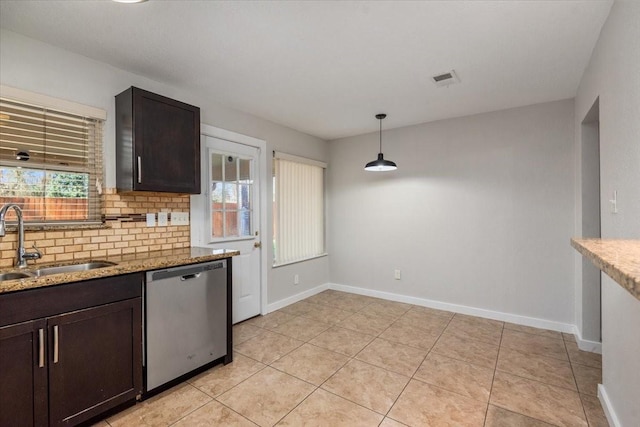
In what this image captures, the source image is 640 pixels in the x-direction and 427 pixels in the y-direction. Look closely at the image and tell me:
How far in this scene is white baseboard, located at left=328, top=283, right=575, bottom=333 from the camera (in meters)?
3.33

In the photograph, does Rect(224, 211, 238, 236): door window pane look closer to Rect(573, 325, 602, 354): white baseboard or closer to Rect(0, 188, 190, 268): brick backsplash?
Rect(0, 188, 190, 268): brick backsplash

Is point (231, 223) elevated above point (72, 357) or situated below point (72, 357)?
above

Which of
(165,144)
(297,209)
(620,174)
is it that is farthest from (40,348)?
(620,174)

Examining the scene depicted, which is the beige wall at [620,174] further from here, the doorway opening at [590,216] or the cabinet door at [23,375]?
the cabinet door at [23,375]

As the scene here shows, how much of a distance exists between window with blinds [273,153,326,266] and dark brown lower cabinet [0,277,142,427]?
7.25 feet

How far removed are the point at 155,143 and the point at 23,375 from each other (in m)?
1.64

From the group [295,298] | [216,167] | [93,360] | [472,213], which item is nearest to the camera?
[93,360]

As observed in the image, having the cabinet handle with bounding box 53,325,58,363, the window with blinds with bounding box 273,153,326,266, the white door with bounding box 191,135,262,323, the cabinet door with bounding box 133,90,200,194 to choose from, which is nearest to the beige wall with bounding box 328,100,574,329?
the window with blinds with bounding box 273,153,326,266

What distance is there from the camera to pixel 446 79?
2717 millimetres

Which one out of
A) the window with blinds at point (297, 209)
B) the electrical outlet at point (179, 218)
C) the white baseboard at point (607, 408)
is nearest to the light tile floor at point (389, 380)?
the white baseboard at point (607, 408)

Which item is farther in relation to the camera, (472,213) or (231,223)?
(472,213)

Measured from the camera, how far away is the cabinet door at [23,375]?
1.56 metres

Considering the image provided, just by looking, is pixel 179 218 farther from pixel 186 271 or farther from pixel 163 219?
pixel 186 271

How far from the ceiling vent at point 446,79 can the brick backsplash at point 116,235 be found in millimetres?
2558
